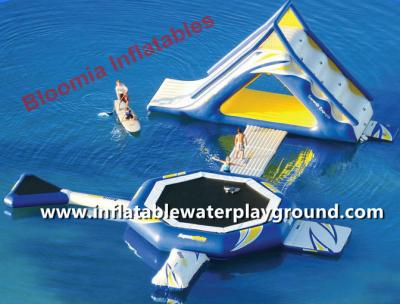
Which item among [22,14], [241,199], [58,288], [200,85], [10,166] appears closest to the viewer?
[58,288]

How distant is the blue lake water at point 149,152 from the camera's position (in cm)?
3294

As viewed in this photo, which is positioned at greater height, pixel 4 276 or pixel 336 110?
pixel 336 110

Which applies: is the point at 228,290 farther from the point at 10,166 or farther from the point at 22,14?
the point at 22,14

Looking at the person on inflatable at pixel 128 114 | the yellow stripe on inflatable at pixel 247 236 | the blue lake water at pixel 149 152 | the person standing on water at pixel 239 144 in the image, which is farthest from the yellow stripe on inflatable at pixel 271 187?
the person on inflatable at pixel 128 114

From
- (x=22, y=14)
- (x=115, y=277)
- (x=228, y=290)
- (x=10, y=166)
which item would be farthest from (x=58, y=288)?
(x=22, y=14)

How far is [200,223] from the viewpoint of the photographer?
3378 cm

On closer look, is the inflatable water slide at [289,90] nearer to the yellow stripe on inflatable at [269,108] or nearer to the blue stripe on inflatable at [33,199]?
the yellow stripe on inflatable at [269,108]

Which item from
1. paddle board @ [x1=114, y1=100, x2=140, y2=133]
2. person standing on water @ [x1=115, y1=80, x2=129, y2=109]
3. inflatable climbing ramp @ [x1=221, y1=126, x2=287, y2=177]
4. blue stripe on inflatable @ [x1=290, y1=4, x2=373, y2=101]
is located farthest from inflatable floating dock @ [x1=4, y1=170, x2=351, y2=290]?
blue stripe on inflatable @ [x1=290, y1=4, x2=373, y2=101]

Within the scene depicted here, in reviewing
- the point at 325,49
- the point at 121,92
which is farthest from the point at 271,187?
the point at 121,92

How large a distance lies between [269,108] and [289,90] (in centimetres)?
203

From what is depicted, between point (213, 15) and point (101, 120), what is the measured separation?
11820 millimetres

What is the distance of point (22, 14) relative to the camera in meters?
51.2

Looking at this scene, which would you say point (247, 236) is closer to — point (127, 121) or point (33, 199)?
point (33, 199)

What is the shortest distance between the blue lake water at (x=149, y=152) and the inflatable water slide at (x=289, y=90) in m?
0.74
